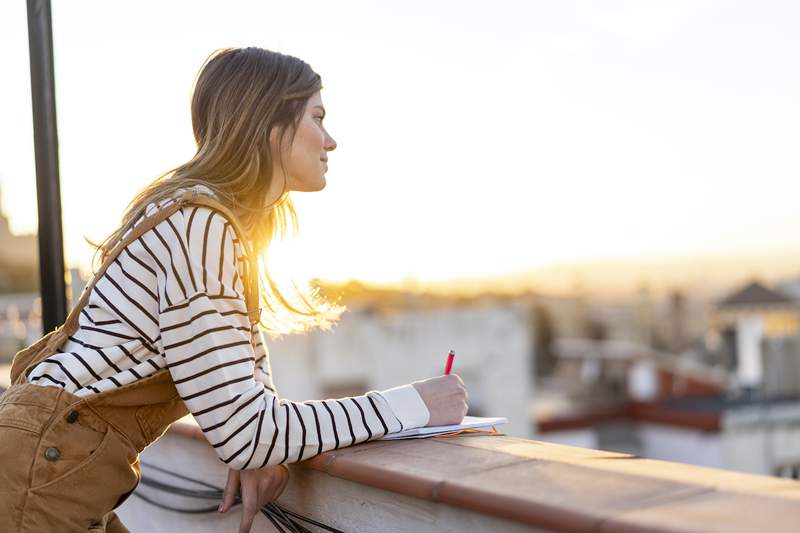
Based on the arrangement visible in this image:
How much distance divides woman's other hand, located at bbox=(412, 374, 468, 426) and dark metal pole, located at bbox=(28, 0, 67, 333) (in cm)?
149

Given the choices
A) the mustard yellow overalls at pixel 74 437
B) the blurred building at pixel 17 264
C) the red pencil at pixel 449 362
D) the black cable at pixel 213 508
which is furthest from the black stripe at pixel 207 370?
the blurred building at pixel 17 264

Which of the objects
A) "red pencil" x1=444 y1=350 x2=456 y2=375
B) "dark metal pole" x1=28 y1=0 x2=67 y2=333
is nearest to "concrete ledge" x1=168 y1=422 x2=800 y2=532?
"red pencil" x1=444 y1=350 x2=456 y2=375

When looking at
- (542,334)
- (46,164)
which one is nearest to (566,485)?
(46,164)

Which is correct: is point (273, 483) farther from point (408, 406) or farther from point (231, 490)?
point (408, 406)

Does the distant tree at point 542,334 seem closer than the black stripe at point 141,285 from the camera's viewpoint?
No

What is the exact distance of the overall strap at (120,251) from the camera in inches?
63.3

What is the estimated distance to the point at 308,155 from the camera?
71.1 inches

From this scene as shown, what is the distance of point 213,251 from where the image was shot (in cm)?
159

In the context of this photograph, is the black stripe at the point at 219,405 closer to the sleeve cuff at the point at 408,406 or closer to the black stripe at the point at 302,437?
the black stripe at the point at 302,437

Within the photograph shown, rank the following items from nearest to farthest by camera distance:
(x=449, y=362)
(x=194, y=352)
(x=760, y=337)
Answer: (x=194, y=352)
(x=449, y=362)
(x=760, y=337)

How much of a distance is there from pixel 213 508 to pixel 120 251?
740 millimetres

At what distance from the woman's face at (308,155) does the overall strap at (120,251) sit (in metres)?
0.17

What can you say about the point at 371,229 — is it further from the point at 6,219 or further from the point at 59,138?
the point at 6,219

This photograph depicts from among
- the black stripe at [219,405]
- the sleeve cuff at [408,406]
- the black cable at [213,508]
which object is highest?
the black stripe at [219,405]
